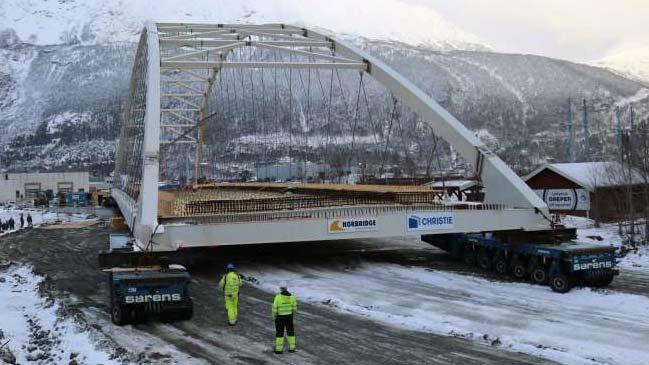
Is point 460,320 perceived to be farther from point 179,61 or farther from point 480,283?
point 179,61

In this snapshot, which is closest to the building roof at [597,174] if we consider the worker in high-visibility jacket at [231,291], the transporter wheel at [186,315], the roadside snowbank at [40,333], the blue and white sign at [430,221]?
the blue and white sign at [430,221]

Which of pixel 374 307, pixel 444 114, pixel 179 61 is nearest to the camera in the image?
pixel 374 307

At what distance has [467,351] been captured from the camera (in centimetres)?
1164

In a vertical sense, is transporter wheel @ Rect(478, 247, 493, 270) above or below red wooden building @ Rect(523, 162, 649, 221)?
below

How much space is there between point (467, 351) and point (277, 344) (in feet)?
11.0

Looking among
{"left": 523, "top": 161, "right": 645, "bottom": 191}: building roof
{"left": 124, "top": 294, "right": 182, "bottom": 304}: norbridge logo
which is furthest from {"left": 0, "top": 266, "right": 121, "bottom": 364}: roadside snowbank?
{"left": 523, "top": 161, "right": 645, "bottom": 191}: building roof

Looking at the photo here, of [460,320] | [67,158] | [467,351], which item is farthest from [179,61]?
[67,158]

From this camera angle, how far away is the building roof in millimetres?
33969

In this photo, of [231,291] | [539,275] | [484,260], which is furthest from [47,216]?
[231,291]

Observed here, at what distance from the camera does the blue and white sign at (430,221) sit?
2152 cm

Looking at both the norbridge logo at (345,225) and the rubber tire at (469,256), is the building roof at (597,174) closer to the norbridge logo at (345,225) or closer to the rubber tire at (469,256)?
the rubber tire at (469,256)

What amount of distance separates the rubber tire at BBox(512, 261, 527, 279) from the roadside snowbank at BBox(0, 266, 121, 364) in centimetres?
1279

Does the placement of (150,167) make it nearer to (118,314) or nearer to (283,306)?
(118,314)

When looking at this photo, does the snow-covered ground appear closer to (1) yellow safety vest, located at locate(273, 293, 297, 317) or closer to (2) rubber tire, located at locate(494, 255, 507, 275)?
(2) rubber tire, located at locate(494, 255, 507, 275)
